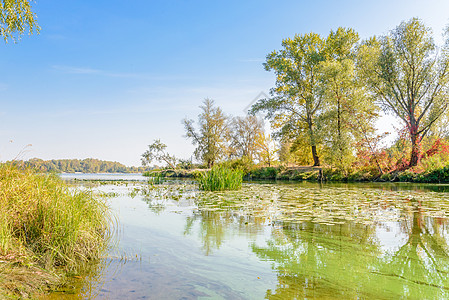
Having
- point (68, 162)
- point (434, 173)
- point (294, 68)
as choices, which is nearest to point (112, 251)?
point (434, 173)

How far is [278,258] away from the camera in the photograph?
132 inches

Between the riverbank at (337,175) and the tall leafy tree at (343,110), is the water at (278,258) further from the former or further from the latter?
the tall leafy tree at (343,110)

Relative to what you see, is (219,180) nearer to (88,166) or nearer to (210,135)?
(210,135)

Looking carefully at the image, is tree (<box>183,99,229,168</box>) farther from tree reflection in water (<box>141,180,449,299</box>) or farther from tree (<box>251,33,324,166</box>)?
tree reflection in water (<box>141,180,449,299</box>)

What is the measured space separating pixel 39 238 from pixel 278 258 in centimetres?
281

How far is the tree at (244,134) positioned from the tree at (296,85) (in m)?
12.1

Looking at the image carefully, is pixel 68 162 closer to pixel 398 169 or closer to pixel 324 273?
pixel 398 169

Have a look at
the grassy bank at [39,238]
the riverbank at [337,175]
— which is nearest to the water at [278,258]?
the grassy bank at [39,238]

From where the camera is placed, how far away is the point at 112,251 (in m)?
3.70

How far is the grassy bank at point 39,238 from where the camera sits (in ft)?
8.17

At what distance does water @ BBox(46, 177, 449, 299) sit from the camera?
8.18 feet

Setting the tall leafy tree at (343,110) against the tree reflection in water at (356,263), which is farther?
the tall leafy tree at (343,110)

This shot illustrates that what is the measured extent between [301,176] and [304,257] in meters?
18.8

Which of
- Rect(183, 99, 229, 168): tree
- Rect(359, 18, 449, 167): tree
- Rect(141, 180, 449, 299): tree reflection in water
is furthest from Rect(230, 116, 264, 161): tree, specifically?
Rect(141, 180, 449, 299): tree reflection in water
